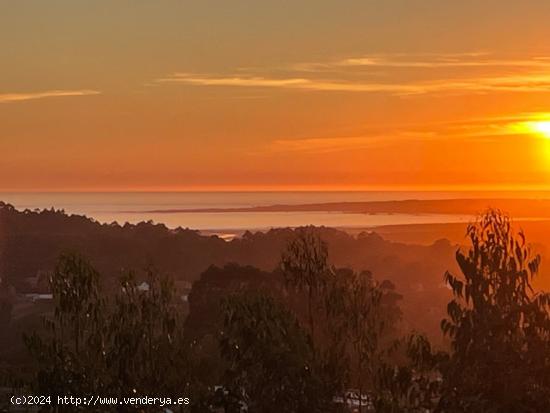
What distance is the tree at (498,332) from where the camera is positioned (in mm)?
10445

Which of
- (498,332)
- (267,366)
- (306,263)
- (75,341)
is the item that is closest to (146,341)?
(75,341)

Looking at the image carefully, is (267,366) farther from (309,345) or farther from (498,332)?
(498,332)

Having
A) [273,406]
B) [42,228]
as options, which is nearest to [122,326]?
[273,406]

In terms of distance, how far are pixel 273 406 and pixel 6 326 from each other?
164 feet

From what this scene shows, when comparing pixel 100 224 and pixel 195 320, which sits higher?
pixel 100 224

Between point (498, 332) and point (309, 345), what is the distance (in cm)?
335

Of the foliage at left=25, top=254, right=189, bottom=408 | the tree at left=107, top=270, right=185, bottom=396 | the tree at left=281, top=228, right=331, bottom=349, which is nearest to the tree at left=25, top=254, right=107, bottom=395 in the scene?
the foliage at left=25, top=254, right=189, bottom=408

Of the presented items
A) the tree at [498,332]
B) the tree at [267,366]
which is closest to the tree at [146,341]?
the tree at [267,366]

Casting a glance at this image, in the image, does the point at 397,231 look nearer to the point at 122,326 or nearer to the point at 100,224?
the point at 100,224

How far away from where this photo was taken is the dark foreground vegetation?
1064cm

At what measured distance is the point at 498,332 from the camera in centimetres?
1067

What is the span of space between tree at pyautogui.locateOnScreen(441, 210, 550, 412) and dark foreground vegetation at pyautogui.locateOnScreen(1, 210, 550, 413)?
0.01m

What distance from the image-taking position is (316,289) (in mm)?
15734

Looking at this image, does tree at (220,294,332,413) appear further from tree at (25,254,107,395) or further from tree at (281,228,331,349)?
tree at (281,228,331,349)
